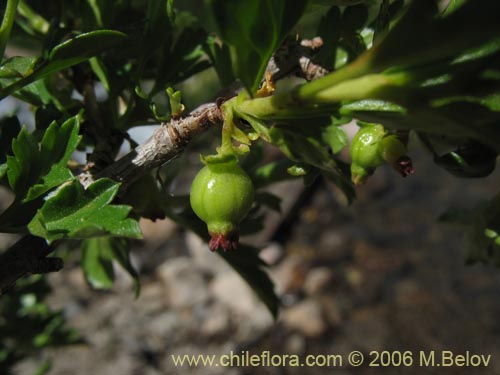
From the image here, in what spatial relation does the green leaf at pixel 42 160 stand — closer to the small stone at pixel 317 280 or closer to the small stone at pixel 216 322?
the small stone at pixel 216 322

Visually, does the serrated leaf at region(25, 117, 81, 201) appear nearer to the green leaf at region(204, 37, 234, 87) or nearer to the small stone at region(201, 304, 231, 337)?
the green leaf at region(204, 37, 234, 87)

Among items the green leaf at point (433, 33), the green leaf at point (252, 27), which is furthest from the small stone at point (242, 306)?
the green leaf at point (433, 33)

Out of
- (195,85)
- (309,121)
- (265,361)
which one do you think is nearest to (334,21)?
(309,121)

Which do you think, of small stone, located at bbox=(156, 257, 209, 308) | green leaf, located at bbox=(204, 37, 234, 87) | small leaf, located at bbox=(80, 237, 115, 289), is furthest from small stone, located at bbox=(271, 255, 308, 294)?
green leaf, located at bbox=(204, 37, 234, 87)

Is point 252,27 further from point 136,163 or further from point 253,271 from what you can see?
point 253,271

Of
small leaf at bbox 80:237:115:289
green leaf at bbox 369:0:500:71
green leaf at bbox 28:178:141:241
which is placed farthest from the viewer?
small leaf at bbox 80:237:115:289

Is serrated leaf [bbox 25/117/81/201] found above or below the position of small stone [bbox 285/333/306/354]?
above

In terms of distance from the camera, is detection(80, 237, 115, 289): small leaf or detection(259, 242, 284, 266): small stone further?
detection(259, 242, 284, 266): small stone

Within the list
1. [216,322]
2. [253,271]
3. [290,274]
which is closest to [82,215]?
[253,271]
